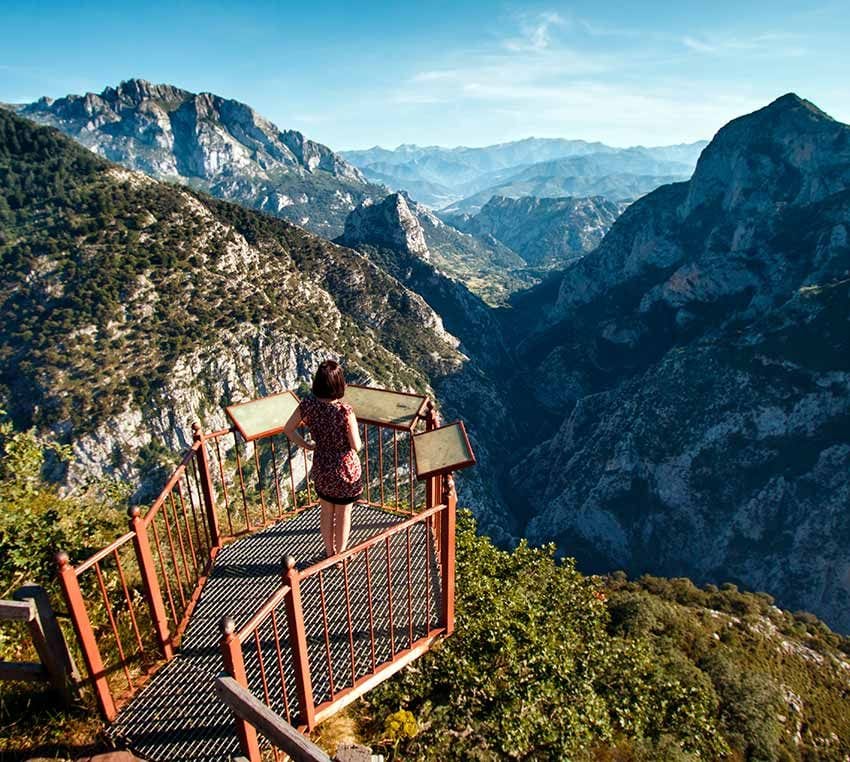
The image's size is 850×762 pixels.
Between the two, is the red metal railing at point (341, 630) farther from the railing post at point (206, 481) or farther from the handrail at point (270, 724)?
the railing post at point (206, 481)

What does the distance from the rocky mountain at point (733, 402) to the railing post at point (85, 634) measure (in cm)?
7455

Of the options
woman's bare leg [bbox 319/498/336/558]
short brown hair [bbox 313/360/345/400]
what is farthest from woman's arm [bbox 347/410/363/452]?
woman's bare leg [bbox 319/498/336/558]

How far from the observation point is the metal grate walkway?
462 centimetres

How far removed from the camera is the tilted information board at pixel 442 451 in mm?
5395

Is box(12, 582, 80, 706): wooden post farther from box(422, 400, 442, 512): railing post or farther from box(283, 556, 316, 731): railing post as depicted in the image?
box(422, 400, 442, 512): railing post

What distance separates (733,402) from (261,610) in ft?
264

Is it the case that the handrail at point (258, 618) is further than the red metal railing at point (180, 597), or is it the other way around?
the red metal railing at point (180, 597)

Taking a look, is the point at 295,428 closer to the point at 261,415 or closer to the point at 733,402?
the point at 261,415

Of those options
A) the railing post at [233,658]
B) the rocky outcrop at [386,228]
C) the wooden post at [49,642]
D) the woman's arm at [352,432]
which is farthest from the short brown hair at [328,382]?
the rocky outcrop at [386,228]

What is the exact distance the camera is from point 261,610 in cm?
361

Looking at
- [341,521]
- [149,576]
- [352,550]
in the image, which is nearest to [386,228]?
[341,521]

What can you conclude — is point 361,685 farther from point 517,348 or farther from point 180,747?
point 517,348

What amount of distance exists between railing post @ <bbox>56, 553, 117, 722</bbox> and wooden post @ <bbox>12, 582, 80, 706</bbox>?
322 millimetres

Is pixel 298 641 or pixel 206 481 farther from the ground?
Result: pixel 206 481
